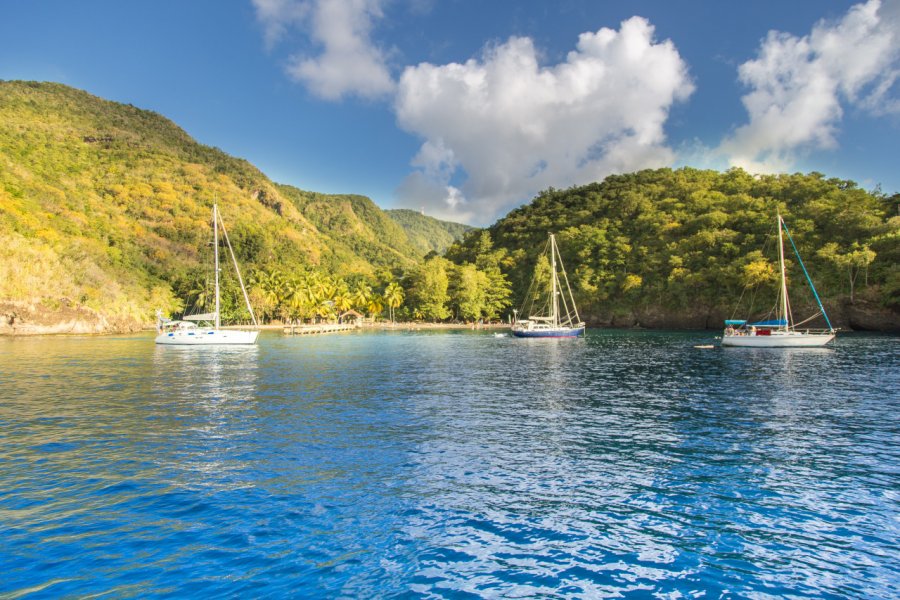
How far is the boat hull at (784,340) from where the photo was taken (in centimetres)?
5262

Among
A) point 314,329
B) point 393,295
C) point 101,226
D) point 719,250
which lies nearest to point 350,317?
point 393,295

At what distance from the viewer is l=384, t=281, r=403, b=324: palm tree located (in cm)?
12534

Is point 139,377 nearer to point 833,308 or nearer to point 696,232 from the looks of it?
point 833,308

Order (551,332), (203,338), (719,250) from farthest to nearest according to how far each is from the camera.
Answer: (719,250) → (551,332) → (203,338)

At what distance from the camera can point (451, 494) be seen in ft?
39.4

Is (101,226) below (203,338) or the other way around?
the other way around

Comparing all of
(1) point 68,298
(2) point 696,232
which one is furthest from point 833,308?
(1) point 68,298

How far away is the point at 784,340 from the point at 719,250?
46.6 metres

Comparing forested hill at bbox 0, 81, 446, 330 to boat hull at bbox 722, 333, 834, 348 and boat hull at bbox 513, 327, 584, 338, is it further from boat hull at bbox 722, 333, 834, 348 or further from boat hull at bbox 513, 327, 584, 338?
boat hull at bbox 722, 333, 834, 348

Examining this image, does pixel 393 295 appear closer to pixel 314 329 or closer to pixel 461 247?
pixel 314 329

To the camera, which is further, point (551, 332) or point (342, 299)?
point (342, 299)

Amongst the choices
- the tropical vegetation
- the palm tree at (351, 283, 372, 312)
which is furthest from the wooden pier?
the palm tree at (351, 283, 372, 312)

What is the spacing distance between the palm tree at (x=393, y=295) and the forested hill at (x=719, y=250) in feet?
98.3

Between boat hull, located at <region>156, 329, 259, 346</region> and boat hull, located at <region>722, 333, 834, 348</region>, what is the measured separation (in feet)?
185
